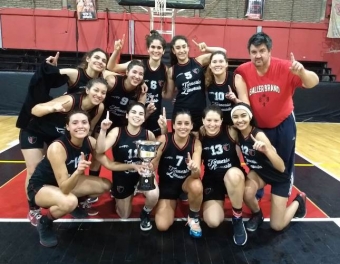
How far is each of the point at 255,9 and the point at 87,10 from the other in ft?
20.1

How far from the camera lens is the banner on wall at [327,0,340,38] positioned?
36.9ft

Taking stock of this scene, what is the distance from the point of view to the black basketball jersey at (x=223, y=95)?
330 cm

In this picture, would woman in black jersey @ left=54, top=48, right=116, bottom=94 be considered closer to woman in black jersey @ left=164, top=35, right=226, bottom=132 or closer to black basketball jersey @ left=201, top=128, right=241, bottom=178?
woman in black jersey @ left=164, top=35, right=226, bottom=132

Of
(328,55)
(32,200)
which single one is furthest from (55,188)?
(328,55)

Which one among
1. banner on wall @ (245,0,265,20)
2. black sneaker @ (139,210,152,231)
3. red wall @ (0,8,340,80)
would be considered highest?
banner on wall @ (245,0,265,20)

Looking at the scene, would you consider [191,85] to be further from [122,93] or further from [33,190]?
[33,190]

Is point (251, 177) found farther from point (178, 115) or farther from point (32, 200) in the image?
point (32, 200)

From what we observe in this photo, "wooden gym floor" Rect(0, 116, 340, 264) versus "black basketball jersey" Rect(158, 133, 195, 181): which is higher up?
"black basketball jersey" Rect(158, 133, 195, 181)

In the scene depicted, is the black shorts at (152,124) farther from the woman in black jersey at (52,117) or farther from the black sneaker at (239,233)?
the black sneaker at (239,233)

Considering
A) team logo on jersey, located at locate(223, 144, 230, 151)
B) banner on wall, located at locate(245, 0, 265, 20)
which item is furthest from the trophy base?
banner on wall, located at locate(245, 0, 265, 20)

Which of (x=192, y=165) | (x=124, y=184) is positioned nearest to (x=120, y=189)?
(x=124, y=184)

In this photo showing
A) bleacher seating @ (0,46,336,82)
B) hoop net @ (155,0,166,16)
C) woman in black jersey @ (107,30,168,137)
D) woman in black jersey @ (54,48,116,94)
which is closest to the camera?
woman in black jersey @ (54,48,116,94)

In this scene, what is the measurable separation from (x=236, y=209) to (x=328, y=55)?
1114 cm

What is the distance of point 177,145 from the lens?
3.00 m
